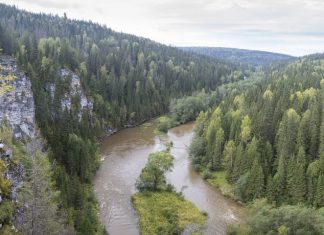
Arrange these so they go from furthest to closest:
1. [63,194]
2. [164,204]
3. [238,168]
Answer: [238,168] → [164,204] → [63,194]

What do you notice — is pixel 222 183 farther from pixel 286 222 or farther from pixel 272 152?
pixel 286 222

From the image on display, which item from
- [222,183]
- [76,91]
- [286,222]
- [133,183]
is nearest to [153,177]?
[133,183]

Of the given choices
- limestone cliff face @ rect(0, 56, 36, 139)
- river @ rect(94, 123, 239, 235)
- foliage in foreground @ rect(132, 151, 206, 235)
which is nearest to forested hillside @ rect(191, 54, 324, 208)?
river @ rect(94, 123, 239, 235)

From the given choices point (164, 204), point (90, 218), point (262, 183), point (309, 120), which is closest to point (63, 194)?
point (90, 218)

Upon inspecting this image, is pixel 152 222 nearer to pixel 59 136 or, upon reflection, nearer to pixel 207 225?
pixel 207 225

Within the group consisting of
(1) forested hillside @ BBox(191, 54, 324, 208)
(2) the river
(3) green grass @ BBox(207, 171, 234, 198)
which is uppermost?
(1) forested hillside @ BBox(191, 54, 324, 208)

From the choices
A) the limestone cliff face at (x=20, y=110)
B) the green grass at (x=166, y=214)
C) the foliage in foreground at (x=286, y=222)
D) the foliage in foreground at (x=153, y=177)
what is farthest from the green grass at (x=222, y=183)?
the limestone cliff face at (x=20, y=110)

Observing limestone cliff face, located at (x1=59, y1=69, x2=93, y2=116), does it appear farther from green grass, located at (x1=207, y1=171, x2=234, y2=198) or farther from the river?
green grass, located at (x1=207, y1=171, x2=234, y2=198)
